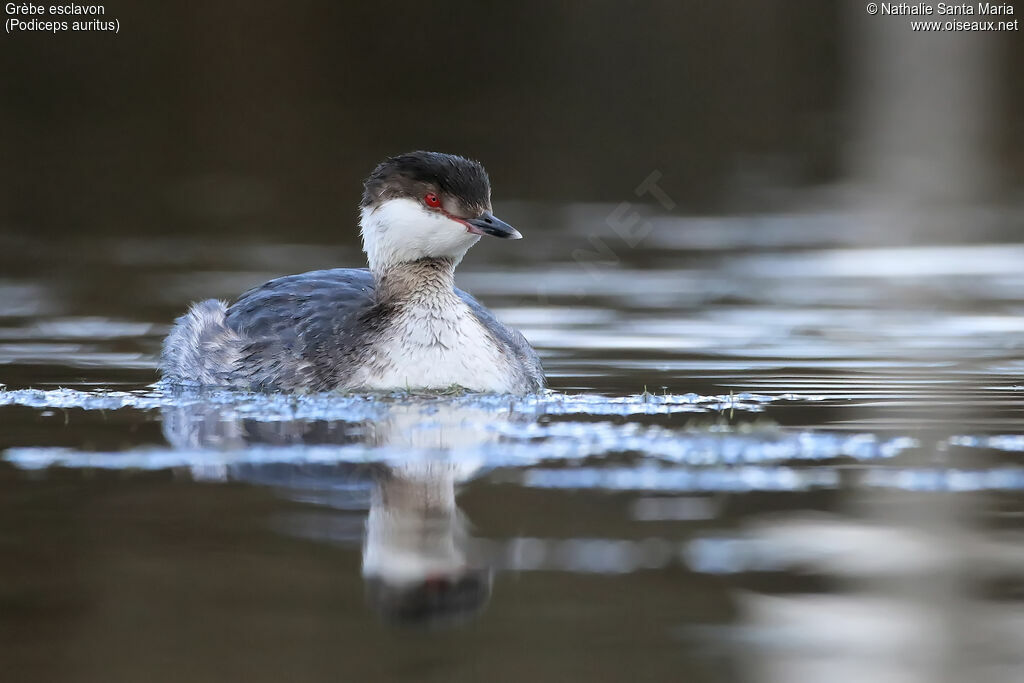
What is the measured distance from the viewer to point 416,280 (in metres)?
11.0

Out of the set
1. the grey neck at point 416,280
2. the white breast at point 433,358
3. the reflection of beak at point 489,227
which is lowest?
the white breast at point 433,358

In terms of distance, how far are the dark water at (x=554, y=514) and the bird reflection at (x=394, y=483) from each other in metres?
0.02

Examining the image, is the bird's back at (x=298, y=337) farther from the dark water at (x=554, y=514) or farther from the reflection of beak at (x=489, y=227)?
the reflection of beak at (x=489, y=227)

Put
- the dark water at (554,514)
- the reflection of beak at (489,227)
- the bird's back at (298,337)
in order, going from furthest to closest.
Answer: the bird's back at (298,337), the reflection of beak at (489,227), the dark water at (554,514)

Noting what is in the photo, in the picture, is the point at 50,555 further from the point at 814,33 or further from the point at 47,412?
the point at 814,33

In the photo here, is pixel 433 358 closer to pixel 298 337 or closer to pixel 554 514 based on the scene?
pixel 298 337

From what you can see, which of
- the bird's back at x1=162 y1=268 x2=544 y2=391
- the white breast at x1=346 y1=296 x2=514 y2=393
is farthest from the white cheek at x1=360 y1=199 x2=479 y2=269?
Result: the white breast at x1=346 y1=296 x2=514 y2=393

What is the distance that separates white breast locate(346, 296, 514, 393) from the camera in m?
10.4

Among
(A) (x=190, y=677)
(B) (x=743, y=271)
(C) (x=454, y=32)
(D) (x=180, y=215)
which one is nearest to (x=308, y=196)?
(D) (x=180, y=215)

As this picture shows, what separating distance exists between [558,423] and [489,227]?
5.51 ft

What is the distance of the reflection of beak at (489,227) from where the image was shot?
10.6m

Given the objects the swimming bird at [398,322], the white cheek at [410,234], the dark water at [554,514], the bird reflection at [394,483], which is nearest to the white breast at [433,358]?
the swimming bird at [398,322]

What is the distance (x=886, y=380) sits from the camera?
1101 centimetres

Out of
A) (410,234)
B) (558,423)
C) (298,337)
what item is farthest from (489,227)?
(558,423)
